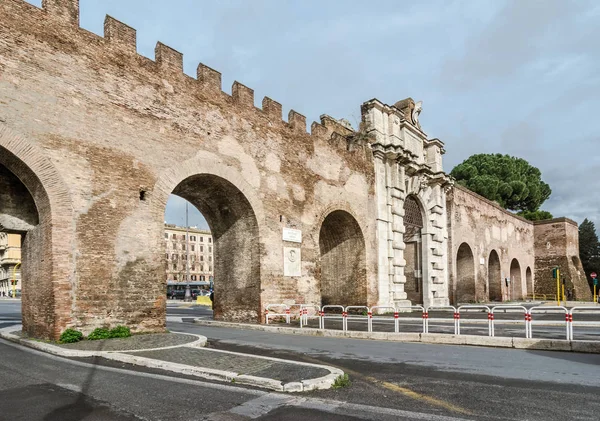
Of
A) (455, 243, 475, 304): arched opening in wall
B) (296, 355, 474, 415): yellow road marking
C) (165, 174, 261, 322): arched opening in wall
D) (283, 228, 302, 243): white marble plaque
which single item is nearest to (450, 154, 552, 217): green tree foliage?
(455, 243, 475, 304): arched opening in wall

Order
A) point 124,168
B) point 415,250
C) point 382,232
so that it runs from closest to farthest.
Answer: point 124,168
point 382,232
point 415,250

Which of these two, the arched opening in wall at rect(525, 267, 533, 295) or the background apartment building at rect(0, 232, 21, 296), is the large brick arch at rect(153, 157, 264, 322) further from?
the background apartment building at rect(0, 232, 21, 296)

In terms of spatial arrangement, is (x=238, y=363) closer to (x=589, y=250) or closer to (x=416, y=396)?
(x=416, y=396)

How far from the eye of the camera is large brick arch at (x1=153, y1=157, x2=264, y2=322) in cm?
1528

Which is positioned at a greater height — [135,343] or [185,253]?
[185,253]

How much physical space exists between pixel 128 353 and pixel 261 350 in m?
2.67

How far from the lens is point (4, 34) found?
10453 millimetres

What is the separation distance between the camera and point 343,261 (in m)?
21.5

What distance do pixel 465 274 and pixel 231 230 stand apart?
67.0 feet

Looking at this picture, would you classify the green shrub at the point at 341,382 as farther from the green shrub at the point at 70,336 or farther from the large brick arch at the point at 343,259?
the large brick arch at the point at 343,259

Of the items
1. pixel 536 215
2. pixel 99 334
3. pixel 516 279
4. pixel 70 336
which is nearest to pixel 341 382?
pixel 70 336

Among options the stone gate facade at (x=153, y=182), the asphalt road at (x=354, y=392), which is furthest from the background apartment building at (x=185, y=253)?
the asphalt road at (x=354, y=392)

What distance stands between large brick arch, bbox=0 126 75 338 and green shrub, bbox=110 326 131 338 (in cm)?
107

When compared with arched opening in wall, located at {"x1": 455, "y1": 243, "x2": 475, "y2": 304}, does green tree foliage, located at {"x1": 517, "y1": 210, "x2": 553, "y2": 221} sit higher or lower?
higher
